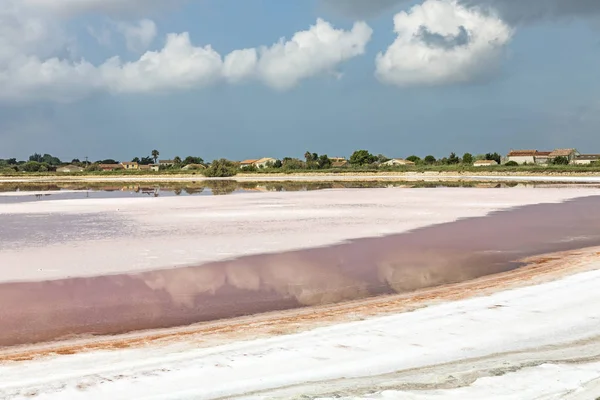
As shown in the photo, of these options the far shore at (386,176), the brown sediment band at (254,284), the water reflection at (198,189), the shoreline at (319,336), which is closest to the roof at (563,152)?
the far shore at (386,176)

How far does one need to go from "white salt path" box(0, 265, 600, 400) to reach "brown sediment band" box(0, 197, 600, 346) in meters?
2.16

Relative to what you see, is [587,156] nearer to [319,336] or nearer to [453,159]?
[453,159]

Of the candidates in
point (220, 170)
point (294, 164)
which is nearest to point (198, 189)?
point (220, 170)

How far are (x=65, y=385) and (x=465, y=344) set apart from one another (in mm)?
4594

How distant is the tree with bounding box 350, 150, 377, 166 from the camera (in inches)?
6014

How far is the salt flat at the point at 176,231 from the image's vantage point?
14898 millimetres

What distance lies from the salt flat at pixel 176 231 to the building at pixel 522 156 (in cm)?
12456

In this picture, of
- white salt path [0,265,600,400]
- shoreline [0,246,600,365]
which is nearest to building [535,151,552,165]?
shoreline [0,246,600,365]

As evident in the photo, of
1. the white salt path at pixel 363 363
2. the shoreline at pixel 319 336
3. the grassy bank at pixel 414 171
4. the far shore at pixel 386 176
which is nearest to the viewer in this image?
the white salt path at pixel 363 363

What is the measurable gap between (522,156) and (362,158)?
4125cm

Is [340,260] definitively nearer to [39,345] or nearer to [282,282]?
[282,282]

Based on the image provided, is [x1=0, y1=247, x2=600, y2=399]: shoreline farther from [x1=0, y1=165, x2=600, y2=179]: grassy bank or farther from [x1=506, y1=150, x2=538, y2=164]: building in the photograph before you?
[x1=506, y1=150, x2=538, y2=164]: building

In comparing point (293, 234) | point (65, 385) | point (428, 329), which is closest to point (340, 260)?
point (293, 234)

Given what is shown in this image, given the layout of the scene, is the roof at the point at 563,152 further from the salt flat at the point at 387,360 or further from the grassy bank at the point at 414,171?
the salt flat at the point at 387,360
